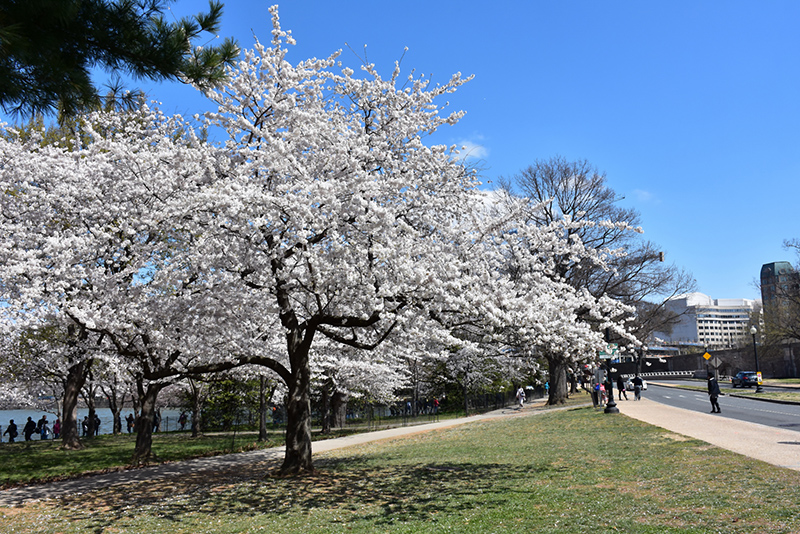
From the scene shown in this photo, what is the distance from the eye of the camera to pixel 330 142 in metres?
12.3

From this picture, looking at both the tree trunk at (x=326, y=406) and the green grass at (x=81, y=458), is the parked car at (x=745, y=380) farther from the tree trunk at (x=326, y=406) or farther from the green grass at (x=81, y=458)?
the green grass at (x=81, y=458)

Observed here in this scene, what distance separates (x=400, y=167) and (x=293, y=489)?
735cm

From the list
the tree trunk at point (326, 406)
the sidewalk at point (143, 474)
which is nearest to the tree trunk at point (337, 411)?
Answer: the tree trunk at point (326, 406)

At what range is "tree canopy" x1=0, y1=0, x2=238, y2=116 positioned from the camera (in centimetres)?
585

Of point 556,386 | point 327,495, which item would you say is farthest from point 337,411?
point 327,495

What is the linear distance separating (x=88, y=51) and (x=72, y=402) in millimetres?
19822

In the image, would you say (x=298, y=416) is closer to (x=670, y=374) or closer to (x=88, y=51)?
(x=88, y=51)

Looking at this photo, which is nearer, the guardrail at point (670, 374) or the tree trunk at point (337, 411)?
the tree trunk at point (337, 411)

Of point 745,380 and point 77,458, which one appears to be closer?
point 77,458

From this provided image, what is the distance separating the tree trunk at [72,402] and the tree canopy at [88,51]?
691 inches

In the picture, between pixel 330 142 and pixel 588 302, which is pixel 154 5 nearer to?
pixel 330 142

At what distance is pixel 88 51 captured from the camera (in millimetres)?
6656

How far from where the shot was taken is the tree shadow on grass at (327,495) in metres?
9.10

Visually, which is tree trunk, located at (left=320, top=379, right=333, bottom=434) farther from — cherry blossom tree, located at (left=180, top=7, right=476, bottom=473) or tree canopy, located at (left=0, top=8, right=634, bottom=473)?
cherry blossom tree, located at (left=180, top=7, right=476, bottom=473)
